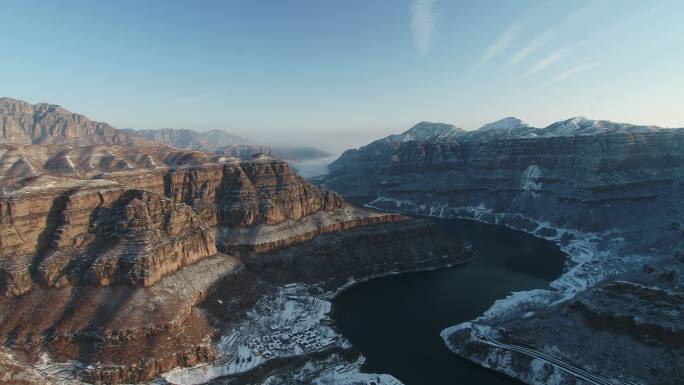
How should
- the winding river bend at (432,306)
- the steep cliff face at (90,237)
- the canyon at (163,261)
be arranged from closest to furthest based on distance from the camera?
the canyon at (163,261) → the winding river bend at (432,306) → the steep cliff face at (90,237)

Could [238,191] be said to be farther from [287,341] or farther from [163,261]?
[287,341]

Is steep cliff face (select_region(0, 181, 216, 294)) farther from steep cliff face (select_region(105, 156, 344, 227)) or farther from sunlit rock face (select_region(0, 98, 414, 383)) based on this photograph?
steep cliff face (select_region(105, 156, 344, 227))

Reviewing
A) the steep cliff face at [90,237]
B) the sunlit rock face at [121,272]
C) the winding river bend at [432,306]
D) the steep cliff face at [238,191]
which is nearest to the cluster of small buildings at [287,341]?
the winding river bend at [432,306]

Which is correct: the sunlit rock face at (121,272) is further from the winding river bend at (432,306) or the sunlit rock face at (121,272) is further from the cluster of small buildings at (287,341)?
the winding river bend at (432,306)

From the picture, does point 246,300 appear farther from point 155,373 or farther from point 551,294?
point 551,294

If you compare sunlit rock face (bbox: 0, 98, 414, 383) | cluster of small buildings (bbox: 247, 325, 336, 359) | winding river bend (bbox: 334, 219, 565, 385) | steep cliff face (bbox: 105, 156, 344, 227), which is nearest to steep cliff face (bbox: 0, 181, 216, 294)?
sunlit rock face (bbox: 0, 98, 414, 383)
